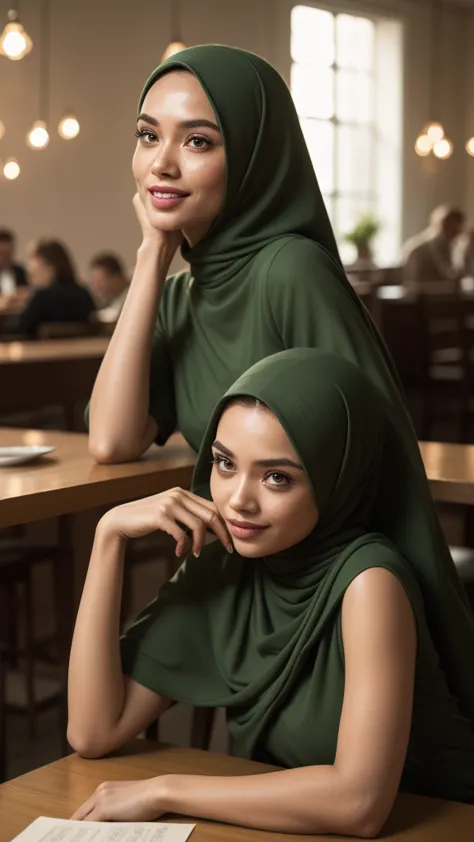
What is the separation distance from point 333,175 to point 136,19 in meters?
2.90

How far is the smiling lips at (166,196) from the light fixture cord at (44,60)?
9.65 metres

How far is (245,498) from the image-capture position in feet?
4.26

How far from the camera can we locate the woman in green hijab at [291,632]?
1.24 meters

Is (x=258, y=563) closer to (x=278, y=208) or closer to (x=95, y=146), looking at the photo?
(x=278, y=208)

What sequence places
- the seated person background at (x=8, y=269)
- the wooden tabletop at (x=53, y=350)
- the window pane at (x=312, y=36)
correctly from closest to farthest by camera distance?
the wooden tabletop at (x=53, y=350)
the seated person background at (x=8, y=269)
the window pane at (x=312, y=36)

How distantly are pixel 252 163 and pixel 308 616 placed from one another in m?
0.72

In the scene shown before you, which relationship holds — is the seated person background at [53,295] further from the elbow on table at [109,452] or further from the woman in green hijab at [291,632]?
the woman in green hijab at [291,632]

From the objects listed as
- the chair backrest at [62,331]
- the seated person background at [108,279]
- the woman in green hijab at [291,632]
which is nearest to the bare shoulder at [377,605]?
the woman in green hijab at [291,632]

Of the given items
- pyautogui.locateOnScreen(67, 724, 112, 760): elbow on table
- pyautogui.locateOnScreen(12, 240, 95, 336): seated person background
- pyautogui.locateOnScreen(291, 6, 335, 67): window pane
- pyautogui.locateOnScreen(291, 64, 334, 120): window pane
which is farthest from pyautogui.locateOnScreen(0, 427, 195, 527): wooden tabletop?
pyautogui.locateOnScreen(291, 6, 335, 67): window pane

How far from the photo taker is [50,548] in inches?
116

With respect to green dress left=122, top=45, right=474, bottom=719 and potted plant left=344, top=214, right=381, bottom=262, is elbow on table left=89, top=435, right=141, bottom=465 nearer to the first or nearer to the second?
green dress left=122, top=45, right=474, bottom=719

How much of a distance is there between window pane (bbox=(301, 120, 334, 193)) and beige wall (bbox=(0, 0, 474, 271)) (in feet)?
2.88

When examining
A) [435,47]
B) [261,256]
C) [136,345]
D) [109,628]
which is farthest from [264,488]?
[435,47]

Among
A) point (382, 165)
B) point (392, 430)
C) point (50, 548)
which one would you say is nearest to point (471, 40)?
point (382, 165)
